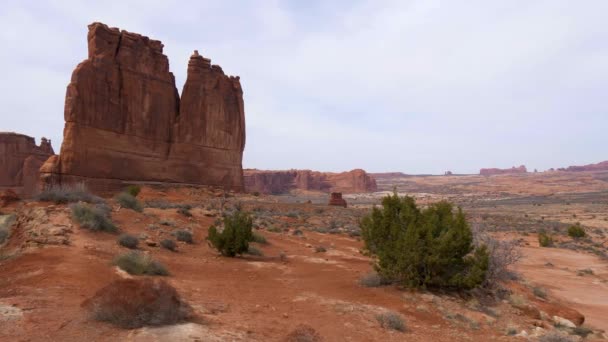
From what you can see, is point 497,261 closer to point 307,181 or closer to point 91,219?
point 91,219

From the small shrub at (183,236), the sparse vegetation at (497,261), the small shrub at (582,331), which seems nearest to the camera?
the small shrub at (582,331)

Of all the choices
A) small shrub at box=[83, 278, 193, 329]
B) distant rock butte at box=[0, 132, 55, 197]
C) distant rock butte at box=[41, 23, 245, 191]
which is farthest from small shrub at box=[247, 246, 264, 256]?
distant rock butte at box=[0, 132, 55, 197]

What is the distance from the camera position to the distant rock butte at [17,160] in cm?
4581

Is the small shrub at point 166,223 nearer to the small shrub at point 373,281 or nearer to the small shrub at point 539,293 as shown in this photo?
the small shrub at point 373,281

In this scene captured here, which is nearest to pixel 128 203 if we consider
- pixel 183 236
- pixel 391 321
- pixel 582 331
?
pixel 183 236

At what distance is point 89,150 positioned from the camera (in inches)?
1277

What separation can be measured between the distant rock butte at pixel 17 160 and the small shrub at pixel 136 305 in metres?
47.5

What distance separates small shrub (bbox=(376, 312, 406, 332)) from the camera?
7035 millimetres

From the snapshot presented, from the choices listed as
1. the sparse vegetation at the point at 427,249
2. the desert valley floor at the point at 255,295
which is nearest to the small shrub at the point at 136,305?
the desert valley floor at the point at 255,295

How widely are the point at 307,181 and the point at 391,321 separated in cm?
10018

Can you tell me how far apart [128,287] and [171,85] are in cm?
3728

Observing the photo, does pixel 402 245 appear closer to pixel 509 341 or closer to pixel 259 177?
pixel 509 341

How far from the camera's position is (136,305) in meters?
5.51

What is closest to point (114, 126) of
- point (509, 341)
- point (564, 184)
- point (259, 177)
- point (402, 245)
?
point (402, 245)
